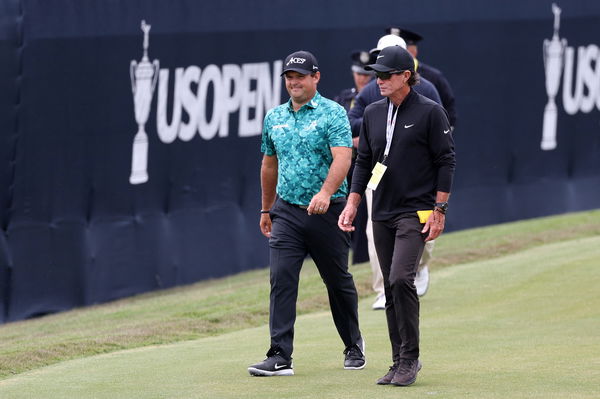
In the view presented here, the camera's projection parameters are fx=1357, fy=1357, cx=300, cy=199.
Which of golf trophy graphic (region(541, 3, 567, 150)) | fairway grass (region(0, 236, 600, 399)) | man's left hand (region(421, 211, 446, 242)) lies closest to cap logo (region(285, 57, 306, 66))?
man's left hand (region(421, 211, 446, 242))

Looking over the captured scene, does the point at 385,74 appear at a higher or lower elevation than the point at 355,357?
higher

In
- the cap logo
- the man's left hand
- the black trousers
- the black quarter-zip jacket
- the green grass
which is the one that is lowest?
the green grass

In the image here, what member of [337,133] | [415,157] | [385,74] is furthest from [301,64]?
[415,157]

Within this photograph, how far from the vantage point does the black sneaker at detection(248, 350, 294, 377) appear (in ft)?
25.0

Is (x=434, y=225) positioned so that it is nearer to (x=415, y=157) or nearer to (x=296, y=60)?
(x=415, y=157)

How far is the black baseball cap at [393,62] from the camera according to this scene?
7.26 metres

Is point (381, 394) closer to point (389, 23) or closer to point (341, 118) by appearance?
point (341, 118)

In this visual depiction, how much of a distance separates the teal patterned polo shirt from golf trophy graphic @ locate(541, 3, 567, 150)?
9840 millimetres

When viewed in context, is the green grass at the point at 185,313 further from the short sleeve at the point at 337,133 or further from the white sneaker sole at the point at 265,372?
the short sleeve at the point at 337,133

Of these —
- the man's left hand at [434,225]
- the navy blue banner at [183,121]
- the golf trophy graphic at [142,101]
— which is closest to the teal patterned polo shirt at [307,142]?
the man's left hand at [434,225]

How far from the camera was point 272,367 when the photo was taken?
7645 mm

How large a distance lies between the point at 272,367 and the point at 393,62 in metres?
1.84

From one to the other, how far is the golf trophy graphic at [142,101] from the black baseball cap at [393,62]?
5882 millimetres

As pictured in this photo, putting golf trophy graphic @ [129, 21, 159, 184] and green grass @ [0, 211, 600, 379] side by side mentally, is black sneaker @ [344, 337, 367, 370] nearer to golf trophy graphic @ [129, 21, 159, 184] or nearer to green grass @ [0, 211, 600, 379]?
green grass @ [0, 211, 600, 379]
